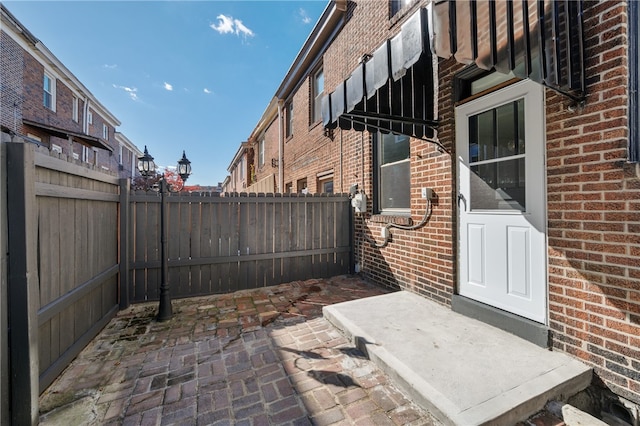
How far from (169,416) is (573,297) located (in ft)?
10.1

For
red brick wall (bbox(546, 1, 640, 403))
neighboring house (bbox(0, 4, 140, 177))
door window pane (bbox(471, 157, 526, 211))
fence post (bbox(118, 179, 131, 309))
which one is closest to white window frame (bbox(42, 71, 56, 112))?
neighboring house (bbox(0, 4, 140, 177))

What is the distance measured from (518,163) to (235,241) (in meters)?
4.06

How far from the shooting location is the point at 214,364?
2.36 m

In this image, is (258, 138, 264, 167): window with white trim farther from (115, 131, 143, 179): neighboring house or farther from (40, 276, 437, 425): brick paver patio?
(115, 131, 143, 179): neighboring house

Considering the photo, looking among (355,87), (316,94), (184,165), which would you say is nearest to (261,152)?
(316,94)

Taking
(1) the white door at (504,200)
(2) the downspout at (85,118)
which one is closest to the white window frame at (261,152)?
(2) the downspout at (85,118)

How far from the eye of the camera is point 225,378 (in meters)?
2.16

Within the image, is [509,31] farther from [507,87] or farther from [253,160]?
[253,160]

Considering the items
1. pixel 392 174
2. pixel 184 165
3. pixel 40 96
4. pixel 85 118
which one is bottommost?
pixel 392 174

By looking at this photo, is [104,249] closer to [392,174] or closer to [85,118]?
[392,174]

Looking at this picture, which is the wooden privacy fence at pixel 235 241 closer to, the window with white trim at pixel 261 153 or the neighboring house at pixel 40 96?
the neighboring house at pixel 40 96

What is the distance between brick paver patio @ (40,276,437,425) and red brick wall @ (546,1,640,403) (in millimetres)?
1404

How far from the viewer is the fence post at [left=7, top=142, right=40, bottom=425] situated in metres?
1.66

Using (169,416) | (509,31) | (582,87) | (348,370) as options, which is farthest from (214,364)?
(582,87)
